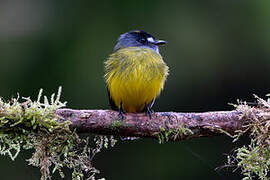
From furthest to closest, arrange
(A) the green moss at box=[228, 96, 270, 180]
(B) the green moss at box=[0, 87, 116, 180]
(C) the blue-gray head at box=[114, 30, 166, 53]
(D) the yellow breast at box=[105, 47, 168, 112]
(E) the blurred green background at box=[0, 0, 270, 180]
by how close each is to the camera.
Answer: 1. (E) the blurred green background at box=[0, 0, 270, 180]
2. (C) the blue-gray head at box=[114, 30, 166, 53]
3. (D) the yellow breast at box=[105, 47, 168, 112]
4. (A) the green moss at box=[228, 96, 270, 180]
5. (B) the green moss at box=[0, 87, 116, 180]

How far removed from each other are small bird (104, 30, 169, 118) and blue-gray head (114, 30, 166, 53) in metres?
0.25

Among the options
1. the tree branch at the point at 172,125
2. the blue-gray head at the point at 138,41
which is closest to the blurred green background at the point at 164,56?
the blue-gray head at the point at 138,41

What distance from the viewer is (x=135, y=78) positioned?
479 cm

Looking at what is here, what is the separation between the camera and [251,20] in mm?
9406

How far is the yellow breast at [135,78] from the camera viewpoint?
479cm

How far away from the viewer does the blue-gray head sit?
5.43 m

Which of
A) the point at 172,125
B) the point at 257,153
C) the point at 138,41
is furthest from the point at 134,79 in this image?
the point at 257,153

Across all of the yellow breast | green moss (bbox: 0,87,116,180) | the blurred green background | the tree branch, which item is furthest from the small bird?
the blurred green background

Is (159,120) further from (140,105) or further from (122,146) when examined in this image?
(122,146)

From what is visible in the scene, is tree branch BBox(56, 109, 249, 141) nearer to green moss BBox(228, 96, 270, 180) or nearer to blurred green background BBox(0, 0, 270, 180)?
green moss BBox(228, 96, 270, 180)

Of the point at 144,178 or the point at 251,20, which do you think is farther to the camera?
the point at 251,20

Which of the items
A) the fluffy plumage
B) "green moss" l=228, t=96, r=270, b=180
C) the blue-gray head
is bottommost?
"green moss" l=228, t=96, r=270, b=180

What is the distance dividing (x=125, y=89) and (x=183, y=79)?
4105mm

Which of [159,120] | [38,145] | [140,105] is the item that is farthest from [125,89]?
[38,145]
